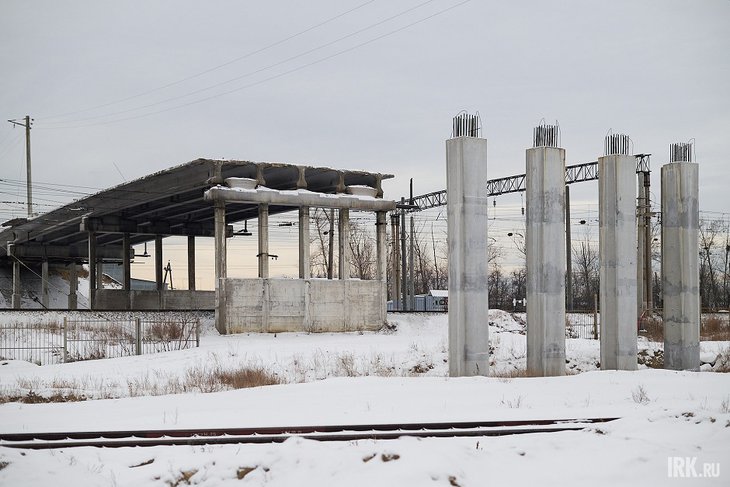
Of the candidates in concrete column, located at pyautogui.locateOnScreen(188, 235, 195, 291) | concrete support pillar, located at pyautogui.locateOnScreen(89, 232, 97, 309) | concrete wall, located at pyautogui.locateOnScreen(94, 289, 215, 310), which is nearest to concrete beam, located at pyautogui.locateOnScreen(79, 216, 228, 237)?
concrete column, located at pyautogui.locateOnScreen(188, 235, 195, 291)

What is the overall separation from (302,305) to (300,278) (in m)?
1.29

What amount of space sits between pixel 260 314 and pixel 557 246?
16156 mm

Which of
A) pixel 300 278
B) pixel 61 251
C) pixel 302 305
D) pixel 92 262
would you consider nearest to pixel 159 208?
pixel 92 262

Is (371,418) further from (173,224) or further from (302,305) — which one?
(173,224)

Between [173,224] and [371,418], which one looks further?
[173,224]

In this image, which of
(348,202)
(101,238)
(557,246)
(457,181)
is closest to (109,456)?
(457,181)

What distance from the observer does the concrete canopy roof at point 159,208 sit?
3381 cm

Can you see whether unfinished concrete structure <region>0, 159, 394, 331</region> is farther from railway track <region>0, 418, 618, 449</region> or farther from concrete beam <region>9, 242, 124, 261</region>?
railway track <region>0, 418, 618, 449</region>

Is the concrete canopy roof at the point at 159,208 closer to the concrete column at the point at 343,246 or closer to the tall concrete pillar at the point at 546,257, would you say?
the concrete column at the point at 343,246

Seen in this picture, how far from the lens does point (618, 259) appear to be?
2097 cm

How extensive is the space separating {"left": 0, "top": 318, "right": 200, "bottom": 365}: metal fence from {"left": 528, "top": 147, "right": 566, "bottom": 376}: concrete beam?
13149 millimetres

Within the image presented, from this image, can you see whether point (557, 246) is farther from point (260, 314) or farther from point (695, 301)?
point (260, 314)

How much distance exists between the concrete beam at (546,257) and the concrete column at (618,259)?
2.09 m

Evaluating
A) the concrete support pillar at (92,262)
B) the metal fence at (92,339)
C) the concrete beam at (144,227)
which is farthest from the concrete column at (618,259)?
the concrete support pillar at (92,262)
